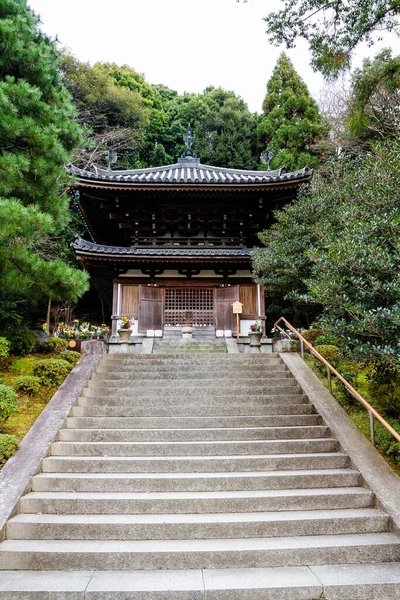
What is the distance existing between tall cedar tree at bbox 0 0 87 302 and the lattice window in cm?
704

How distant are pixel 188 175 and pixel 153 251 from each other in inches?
225

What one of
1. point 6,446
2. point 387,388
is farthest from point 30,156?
point 387,388

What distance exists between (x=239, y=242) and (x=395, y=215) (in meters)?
9.15

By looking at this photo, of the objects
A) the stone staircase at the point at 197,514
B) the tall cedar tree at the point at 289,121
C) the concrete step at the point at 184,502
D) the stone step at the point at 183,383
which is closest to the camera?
the stone staircase at the point at 197,514

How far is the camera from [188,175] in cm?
1692

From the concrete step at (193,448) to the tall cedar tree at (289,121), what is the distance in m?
18.3

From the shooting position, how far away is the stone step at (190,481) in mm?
4434

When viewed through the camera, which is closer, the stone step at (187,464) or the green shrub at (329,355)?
the stone step at (187,464)

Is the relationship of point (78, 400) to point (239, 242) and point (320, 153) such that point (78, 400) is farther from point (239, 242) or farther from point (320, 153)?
point (320, 153)

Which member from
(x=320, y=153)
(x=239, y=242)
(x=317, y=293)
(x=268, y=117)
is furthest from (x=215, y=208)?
(x=268, y=117)

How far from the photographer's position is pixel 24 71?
6.62m

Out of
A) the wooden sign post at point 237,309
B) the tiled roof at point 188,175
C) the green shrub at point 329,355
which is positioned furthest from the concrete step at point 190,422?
the tiled roof at point 188,175

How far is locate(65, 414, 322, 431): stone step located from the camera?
18.9 ft

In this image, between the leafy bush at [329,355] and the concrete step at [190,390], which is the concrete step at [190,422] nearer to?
the concrete step at [190,390]
